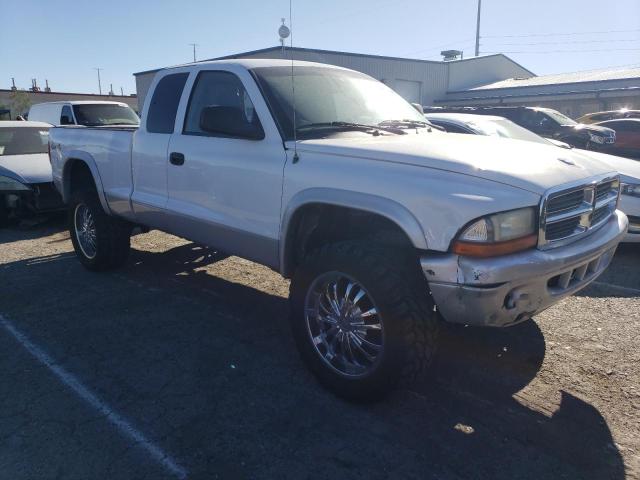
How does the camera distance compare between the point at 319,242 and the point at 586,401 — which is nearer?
the point at 586,401

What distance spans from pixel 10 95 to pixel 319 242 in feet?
180

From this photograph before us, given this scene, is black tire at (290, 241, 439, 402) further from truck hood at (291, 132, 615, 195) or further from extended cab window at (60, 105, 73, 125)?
extended cab window at (60, 105, 73, 125)

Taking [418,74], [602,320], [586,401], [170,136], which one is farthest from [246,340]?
[418,74]

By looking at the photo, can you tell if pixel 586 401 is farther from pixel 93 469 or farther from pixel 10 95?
pixel 10 95

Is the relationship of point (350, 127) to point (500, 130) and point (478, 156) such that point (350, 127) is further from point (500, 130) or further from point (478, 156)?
point (500, 130)

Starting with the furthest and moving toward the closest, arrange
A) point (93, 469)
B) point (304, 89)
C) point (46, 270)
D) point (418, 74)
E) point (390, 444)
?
point (418, 74), point (46, 270), point (304, 89), point (390, 444), point (93, 469)

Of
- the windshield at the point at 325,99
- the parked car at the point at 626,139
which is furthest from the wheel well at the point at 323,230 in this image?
the parked car at the point at 626,139

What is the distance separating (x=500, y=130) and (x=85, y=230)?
17.9 ft

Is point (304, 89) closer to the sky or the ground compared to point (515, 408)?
closer to the sky

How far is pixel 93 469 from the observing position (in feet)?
8.58

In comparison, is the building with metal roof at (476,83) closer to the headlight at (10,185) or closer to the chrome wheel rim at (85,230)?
the headlight at (10,185)

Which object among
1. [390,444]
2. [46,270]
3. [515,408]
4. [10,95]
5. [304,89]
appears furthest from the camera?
[10,95]

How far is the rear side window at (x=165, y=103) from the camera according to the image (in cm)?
451

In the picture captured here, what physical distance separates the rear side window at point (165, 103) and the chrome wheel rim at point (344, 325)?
2151mm
